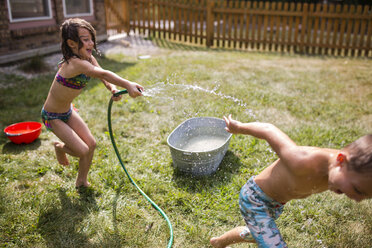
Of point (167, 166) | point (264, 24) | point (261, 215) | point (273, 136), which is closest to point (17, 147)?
point (167, 166)

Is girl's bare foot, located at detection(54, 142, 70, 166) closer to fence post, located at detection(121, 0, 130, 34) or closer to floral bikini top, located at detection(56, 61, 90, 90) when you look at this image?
floral bikini top, located at detection(56, 61, 90, 90)

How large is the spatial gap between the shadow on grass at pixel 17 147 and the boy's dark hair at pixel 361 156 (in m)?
3.53

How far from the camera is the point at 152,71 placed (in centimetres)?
664

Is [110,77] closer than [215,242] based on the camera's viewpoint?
No

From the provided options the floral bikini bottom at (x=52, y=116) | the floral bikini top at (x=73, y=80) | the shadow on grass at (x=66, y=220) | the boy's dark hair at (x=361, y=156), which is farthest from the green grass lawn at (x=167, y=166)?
the boy's dark hair at (x=361, y=156)

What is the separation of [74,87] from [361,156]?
2345 millimetres

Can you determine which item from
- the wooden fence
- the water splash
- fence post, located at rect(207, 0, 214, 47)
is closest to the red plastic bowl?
the water splash

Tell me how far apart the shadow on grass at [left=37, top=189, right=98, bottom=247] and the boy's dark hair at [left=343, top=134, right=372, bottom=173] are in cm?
202

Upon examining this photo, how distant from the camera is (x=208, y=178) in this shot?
126 inches

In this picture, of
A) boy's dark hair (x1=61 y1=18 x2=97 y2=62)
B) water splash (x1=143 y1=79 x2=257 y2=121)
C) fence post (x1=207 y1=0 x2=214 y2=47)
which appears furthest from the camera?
fence post (x1=207 y1=0 x2=214 y2=47)

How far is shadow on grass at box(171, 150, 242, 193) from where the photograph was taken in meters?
3.08

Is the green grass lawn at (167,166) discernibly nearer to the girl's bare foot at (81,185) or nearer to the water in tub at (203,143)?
the girl's bare foot at (81,185)

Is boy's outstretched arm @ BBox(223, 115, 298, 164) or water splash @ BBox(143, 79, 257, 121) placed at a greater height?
A: boy's outstretched arm @ BBox(223, 115, 298, 164)

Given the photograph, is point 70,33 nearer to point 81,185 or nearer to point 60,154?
point 60,154
